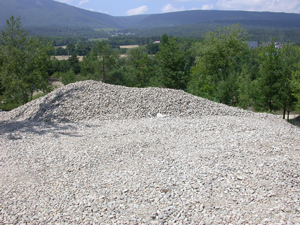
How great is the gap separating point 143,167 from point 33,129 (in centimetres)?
558

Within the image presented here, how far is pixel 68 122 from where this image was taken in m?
10.3

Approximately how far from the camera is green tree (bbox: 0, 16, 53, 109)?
1689cm

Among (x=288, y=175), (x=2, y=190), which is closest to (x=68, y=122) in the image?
(x=2, y=190)

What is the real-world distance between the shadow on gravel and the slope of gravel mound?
2.00ft

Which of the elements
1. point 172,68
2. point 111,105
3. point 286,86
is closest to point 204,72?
point 172,68

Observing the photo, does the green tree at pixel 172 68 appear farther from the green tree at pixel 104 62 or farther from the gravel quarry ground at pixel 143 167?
the gravel quarry ground at pixel 143 167

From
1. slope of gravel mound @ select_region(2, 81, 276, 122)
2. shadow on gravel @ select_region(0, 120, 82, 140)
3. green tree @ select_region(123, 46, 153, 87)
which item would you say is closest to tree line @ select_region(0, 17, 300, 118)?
green tree @ select_region(123, 46, 153, 87)

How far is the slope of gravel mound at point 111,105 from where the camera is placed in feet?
35.3

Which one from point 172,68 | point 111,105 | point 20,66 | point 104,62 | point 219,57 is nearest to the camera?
point 111,105

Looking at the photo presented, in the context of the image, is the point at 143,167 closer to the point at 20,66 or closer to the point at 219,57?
the point at 20,66

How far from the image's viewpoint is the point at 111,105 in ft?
36.9

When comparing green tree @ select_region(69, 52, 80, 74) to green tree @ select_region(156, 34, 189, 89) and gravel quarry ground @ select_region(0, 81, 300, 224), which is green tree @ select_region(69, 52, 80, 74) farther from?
gravel quarry ground @ select_region(0, 81, 300, 224)

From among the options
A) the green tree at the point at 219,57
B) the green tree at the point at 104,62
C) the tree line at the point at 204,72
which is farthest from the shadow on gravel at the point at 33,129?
the green tree at the point at 104,62

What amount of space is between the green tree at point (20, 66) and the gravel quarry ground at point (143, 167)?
23.7 ft
